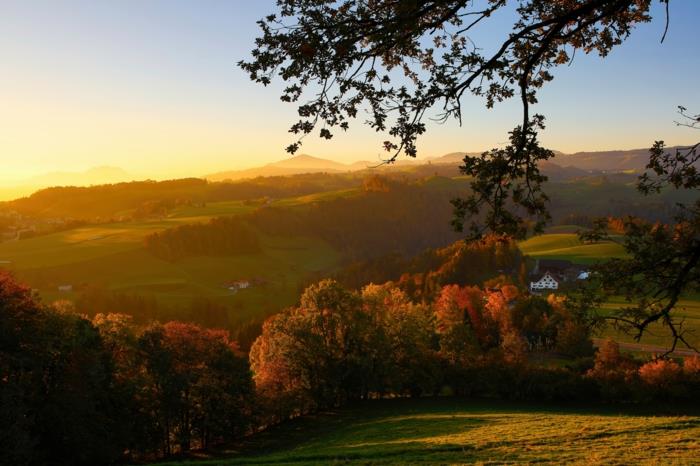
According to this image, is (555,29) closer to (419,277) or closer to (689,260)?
(689,260)

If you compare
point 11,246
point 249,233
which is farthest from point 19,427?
point 249,233

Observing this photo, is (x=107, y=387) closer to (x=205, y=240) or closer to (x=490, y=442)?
(x=490, y=442)

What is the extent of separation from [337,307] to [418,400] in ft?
40.6

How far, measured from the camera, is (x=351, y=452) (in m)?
23.5

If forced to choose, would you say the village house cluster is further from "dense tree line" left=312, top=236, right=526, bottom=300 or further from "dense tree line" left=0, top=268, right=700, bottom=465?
"dense tree line" left=0, top=268, right=700, bottom=465

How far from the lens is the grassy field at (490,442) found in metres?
19.7

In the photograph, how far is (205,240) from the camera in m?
171

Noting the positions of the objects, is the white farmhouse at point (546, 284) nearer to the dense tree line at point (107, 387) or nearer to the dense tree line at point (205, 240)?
the dense tree line at point (107, 387)

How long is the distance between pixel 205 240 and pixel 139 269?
1183 inches

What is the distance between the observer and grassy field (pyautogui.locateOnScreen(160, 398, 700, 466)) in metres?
19.7

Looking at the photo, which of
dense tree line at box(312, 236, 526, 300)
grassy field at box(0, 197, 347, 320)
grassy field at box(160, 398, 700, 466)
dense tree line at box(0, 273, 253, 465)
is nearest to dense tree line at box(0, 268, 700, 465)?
dense tree line at box(0, 273, 253, 465)

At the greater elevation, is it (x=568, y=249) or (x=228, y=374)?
(x=228, y=374)

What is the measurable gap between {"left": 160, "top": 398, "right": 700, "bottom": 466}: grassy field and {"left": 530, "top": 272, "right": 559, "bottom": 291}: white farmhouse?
89348 mm

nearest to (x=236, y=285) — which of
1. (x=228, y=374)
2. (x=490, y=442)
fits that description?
(x=228, y=374)
